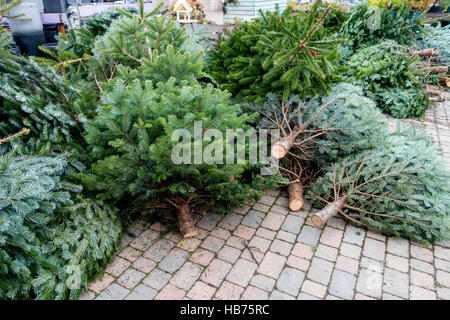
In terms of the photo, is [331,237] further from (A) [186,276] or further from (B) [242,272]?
(A) [186,276]

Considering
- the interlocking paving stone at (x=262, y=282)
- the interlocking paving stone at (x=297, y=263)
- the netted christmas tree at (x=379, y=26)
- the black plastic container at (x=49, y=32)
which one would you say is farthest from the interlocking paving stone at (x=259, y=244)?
the black plastic container at (x=49, y=32)

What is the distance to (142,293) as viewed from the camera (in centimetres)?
304

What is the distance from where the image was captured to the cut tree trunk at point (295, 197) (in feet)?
13.8

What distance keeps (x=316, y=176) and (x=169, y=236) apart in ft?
7.85

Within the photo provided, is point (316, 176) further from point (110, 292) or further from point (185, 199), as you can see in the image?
point (110, 292)

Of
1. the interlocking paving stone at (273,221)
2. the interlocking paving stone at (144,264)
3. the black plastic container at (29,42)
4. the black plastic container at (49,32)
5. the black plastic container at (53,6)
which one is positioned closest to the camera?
the interlocking paving stone at (144,264)

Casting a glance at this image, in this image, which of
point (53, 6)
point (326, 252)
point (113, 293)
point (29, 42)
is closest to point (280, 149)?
point (326, 252)

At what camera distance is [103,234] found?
129 inches

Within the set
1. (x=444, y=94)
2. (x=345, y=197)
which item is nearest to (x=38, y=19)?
(x=345, y=197)

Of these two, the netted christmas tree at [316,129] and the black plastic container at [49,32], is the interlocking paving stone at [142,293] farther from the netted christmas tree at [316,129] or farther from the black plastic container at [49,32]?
the black plastic container at [49,32]

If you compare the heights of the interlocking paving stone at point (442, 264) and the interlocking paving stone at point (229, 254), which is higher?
the interlocking paving stone at point (229, 254)

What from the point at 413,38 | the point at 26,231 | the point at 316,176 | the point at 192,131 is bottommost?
the point at 316,176

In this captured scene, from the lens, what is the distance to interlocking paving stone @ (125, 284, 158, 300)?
299 cm

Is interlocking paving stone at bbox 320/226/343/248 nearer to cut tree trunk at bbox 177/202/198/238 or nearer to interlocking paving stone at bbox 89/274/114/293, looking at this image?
cut tree trunk at bbox 177/202/198/238
